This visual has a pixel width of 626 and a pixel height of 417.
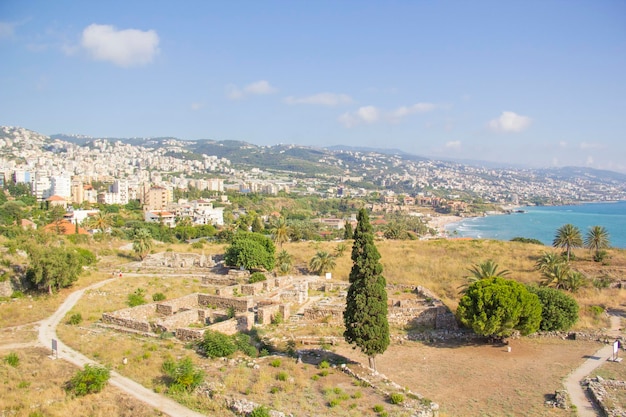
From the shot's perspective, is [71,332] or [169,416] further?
[71,332]

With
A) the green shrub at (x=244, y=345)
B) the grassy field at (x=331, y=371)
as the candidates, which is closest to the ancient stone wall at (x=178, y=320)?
the grassy field at (x=331, y=371)

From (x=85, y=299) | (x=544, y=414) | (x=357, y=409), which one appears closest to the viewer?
(x=357, y=409)

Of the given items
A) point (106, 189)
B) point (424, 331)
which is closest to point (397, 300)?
point (424, 331)

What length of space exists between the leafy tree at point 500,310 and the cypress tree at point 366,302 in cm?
567

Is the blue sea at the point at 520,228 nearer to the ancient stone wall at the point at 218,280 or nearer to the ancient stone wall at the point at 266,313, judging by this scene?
the ancient stone wall at the point at 218,280

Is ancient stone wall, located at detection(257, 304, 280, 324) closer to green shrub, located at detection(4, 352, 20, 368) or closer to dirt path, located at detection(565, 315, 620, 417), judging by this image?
green shrub, located at detection(4, 352, 20, 368)

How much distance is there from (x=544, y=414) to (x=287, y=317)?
1255 centimetres

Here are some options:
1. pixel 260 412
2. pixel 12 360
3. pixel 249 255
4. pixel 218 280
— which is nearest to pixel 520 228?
pixel 249 255

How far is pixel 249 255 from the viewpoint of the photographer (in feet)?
110

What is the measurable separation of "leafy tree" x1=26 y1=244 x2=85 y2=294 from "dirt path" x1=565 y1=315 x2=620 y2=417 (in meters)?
25.5

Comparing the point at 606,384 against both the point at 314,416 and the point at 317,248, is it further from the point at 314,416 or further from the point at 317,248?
the point at 317,248

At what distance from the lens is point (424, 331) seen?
22859 millimetres

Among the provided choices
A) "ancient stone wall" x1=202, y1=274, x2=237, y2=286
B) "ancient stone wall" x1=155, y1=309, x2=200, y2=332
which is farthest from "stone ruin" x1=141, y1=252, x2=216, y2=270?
"ancient stone wall" x1=155, y1=309, x2=200, y2=332

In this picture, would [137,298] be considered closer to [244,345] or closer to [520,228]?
[244,345]
